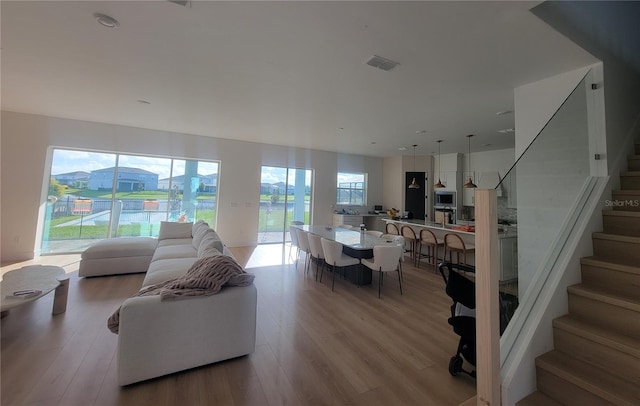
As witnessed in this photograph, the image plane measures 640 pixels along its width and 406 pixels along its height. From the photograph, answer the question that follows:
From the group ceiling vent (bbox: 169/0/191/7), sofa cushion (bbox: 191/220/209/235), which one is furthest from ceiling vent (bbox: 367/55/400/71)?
sofa cushion (bbox: 191/220/209/235)

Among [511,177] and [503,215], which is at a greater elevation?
[511,177]

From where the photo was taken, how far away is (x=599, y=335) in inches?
57.0

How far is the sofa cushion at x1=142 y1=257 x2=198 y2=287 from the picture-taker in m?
2.65

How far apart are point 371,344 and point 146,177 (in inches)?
245

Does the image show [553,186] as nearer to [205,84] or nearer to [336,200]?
[205,84]

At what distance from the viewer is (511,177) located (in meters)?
1.80

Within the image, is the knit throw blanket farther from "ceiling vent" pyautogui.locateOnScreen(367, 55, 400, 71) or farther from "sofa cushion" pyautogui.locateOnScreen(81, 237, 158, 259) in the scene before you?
"sofa cushion" pyautogui.locateOnScreen(81, 237, 158, 259)

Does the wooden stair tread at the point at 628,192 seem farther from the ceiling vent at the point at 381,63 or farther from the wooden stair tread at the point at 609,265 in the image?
the ceiling vent at the point at 381,63

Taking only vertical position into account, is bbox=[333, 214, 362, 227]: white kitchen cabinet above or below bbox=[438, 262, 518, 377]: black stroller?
above

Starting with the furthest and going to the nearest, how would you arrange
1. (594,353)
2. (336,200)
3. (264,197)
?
(336,200)
(264,197)
(594,353)

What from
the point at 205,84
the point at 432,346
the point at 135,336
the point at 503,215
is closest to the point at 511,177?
the point at 503,215

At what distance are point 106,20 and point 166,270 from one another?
253cm

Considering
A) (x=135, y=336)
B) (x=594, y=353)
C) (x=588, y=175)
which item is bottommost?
(x=135, y=336)

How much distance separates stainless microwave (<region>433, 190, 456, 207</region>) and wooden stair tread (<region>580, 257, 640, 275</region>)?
5.66 m
